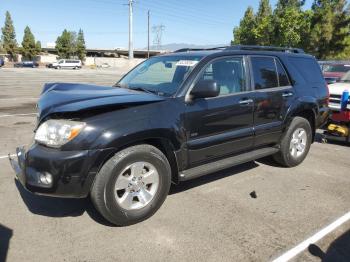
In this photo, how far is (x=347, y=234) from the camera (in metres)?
3.56

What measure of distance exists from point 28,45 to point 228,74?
88.6m

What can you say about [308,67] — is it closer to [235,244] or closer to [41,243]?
[235,244]

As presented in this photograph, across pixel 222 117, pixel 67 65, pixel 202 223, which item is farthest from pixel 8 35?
pixel 202 223

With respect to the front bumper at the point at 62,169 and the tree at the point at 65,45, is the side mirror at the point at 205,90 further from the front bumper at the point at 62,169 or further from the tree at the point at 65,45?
the tree at the point at 65,45

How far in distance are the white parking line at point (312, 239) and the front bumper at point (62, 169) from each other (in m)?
1.81

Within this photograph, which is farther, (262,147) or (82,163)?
(262,147)

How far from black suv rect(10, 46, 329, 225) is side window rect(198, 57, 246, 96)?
1cm

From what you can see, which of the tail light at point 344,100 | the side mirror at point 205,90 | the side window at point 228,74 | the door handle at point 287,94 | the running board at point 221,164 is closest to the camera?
the side mirror at point 205,90

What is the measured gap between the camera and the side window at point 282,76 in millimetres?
5297

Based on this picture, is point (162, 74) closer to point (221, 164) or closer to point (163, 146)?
point (163, 146)

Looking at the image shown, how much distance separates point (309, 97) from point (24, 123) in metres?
6.65

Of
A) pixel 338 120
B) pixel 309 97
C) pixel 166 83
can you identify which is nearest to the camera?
Result: pixel 166 83

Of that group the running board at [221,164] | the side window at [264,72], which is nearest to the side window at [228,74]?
the side window at [264,72]

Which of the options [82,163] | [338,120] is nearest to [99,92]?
[82,163]
